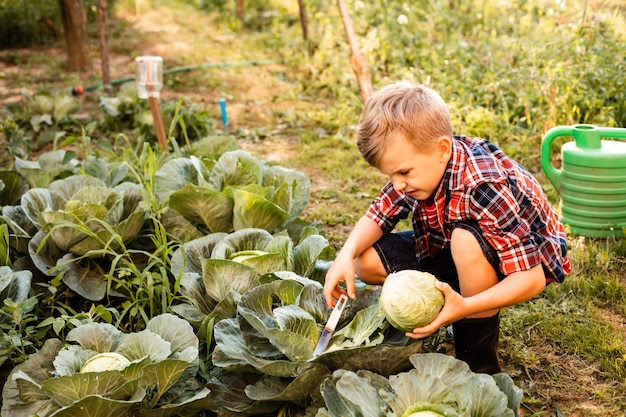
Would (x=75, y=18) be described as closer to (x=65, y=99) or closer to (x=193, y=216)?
(x=65, y=99)

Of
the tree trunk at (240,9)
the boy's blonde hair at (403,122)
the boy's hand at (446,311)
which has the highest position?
the tree trunk at (240,9)

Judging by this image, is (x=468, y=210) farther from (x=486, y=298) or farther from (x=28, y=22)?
(x=28, y=22)

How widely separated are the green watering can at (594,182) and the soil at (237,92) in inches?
31.0

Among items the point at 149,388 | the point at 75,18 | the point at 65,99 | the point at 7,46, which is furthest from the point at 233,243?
the point at 7,46

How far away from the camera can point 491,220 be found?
6.59 feet

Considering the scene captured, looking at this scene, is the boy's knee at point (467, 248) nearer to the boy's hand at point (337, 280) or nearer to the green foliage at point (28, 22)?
the boy's hand at point (337, 280)

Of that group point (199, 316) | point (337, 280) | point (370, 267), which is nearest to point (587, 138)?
point (370, 267)

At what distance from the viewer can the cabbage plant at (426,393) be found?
5.39 ft

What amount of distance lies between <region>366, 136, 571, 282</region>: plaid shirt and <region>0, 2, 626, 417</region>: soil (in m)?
0.39

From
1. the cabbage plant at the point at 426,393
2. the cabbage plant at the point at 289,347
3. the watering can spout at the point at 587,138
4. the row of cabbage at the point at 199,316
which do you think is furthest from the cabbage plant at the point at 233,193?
the watering can spout at the point at 587,138

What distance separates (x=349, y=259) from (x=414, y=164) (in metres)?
0.45

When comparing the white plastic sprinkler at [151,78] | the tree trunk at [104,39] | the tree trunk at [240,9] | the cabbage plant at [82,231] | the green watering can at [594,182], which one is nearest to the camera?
the cabbage plant at [82,231]

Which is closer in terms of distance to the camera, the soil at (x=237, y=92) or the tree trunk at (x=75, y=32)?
the soil at (x=237, y=92)

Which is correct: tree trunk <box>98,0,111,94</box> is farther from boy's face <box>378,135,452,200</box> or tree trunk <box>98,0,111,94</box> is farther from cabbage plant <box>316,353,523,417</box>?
cabbage plant <box>316,353,523,417</box>
